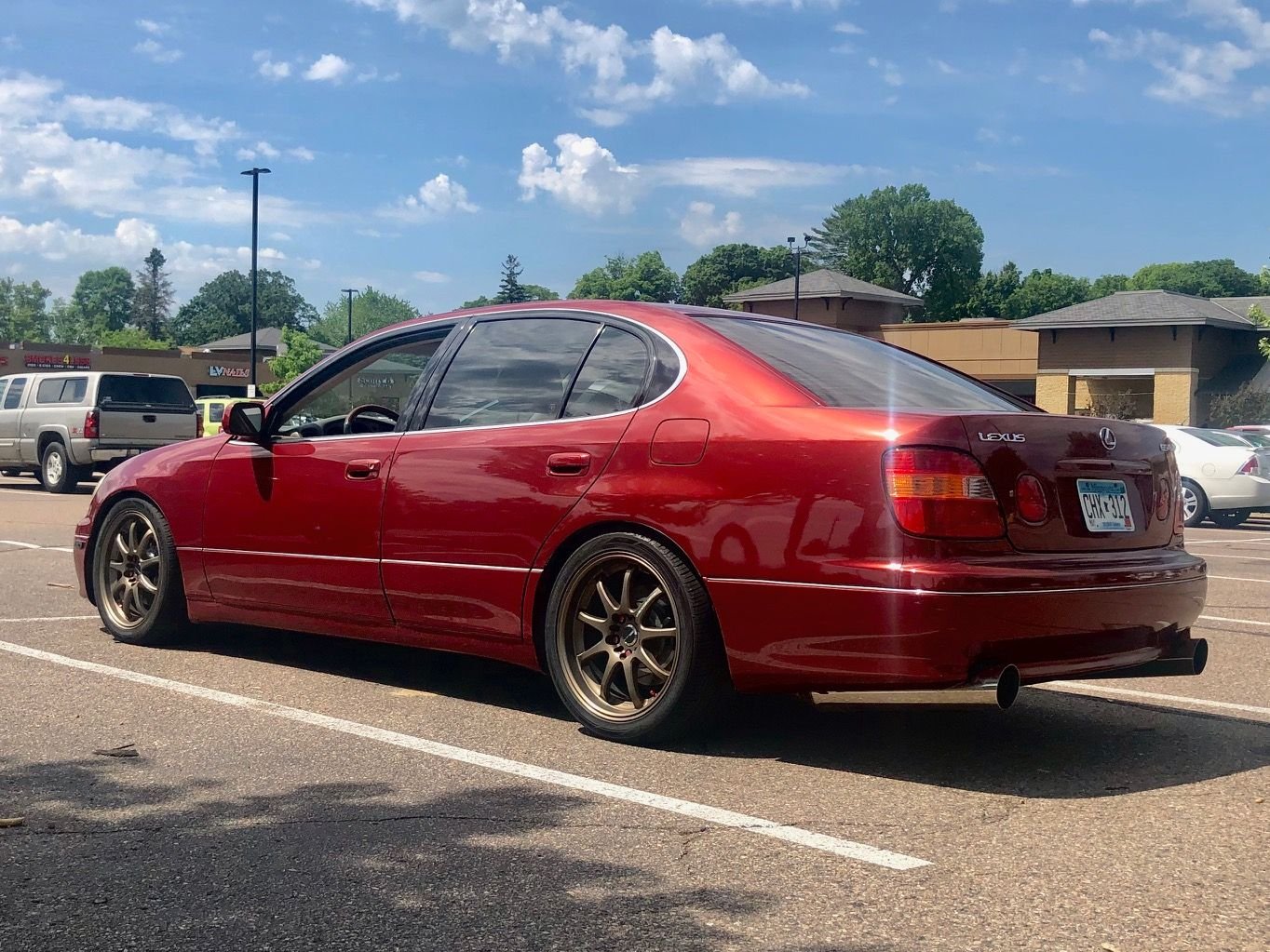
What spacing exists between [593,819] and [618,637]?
105cm

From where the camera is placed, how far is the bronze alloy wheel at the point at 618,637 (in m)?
4.84

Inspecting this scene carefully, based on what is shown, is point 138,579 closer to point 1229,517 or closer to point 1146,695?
point 1146,695

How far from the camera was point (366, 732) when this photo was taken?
16.7ft

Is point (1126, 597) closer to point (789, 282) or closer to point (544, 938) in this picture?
point (544, 938)

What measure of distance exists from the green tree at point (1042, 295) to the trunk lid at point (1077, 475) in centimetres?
11057

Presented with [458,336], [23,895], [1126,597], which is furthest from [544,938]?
[458,336]

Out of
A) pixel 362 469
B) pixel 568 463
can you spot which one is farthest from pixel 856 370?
pixel 362 469

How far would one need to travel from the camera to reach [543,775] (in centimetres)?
450

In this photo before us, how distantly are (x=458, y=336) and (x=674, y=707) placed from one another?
6.42 ft

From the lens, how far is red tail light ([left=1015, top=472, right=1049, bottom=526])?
14.6ft

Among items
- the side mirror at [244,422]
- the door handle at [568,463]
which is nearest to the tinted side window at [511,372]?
the door handle at [568,463]

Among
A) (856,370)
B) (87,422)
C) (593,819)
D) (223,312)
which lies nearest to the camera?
(593,819)

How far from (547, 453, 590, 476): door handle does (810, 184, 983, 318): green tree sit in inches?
4490

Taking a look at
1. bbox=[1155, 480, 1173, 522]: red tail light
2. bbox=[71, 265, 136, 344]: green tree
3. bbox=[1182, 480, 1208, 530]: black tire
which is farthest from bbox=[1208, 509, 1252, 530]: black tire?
bbox=[71, 265, 136, 344]: green tree
